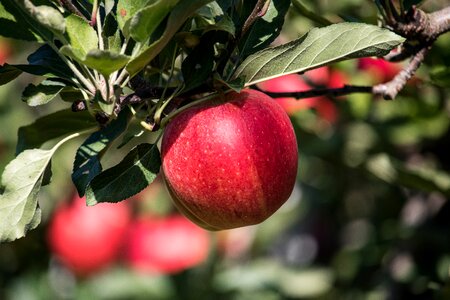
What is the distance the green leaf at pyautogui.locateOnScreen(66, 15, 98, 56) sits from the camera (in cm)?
80

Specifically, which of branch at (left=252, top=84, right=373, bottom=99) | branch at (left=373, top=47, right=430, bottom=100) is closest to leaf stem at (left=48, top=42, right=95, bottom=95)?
branch at (left=252, top=84, right=373, bottom=99)

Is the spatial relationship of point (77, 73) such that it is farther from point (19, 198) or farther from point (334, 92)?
point (334, 92)

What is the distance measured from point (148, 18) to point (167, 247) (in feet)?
5.55

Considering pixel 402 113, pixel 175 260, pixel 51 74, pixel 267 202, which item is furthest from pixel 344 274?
pixel 51 74

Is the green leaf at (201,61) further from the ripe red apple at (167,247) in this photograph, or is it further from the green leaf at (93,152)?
the ripe red apple at (167,247)

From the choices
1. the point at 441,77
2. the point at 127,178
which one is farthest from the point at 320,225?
the point at 127,178

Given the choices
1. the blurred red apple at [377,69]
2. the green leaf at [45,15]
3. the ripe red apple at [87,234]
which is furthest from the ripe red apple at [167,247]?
the green leaf at [45,15]

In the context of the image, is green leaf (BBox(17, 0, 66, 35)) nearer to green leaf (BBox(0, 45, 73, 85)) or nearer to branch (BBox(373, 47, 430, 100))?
green leaf (BBox(0, 45, 73, 85))

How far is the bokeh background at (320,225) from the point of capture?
63.6 inches

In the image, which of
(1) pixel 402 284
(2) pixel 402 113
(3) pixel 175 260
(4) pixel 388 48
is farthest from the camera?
(3) pixel 175 260

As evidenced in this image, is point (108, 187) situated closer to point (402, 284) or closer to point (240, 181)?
point (240, 181)

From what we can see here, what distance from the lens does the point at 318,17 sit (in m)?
1.09

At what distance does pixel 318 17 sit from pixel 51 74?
0.39 metres

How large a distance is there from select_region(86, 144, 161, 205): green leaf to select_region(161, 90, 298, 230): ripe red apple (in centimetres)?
2
